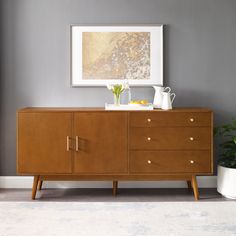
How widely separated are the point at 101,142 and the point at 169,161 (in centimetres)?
61

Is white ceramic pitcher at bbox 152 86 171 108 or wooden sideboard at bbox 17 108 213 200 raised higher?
white ceramic pitcher at bbox 152 86 171 108

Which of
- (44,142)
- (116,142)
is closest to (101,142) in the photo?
(116,142)

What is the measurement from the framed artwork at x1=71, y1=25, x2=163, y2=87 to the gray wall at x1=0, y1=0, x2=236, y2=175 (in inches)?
3.0

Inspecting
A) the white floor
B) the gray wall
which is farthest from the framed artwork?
the white floor

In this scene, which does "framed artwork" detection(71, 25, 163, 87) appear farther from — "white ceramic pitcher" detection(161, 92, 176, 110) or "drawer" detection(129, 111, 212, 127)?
"drawer" detection(129, 111, 212, 127)

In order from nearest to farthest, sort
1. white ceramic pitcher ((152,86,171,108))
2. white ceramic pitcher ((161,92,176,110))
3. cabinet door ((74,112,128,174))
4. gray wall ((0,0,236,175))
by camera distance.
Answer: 1. cabinet door ((74,112,128,174))
2. white ceramic pitcher ((161,92,176,110))
3. white ceramic pitcher ((152,86,171,108))
4. gray wall ((0,0,236,175))

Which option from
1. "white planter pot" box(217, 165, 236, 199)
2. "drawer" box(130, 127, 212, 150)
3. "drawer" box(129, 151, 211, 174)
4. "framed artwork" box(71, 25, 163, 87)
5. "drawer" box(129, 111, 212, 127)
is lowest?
"white planter pot" box(217, 165, 236, 199)

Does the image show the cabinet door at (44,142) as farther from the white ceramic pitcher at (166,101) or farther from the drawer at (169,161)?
the white ceramic pitcher at (166,101)

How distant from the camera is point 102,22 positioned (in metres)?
4.07

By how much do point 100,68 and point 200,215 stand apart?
1.68m

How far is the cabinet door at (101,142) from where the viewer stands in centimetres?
366

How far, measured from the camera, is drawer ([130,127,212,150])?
3672 millimetres

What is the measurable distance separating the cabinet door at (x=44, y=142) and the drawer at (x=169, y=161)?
585mm

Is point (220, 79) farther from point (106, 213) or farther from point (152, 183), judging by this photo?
point (106, 213)
